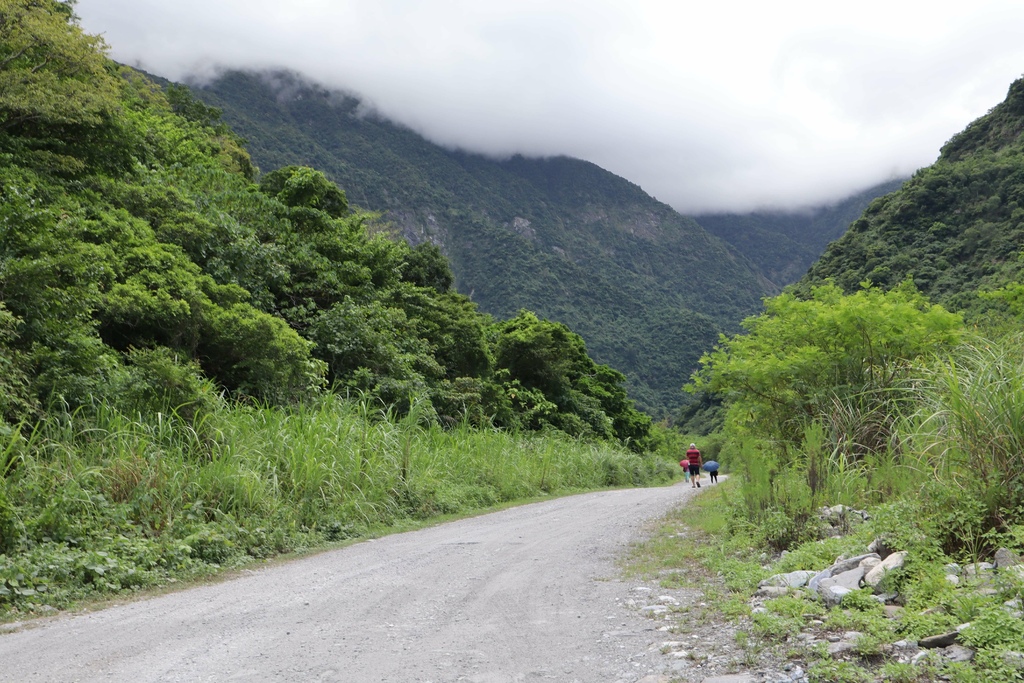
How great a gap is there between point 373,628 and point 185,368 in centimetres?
729

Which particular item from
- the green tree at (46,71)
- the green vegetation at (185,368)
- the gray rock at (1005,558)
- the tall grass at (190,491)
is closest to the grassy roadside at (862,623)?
the gray rock at (1005,558)

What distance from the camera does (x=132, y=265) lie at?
13.8 metres

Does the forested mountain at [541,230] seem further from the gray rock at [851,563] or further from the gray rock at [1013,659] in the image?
the gray rock at [1013,659]

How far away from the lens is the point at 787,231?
7003 inches

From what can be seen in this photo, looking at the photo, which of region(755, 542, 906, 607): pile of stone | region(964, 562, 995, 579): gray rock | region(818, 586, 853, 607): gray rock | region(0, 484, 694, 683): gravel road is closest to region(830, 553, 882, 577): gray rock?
region(755, 542, 906, 607): pile of stone

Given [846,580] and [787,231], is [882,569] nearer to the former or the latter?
[846,580]

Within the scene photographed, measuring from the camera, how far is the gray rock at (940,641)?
14.8 ft

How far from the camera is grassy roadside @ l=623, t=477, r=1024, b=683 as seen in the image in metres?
4.23

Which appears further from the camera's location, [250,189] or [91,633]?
[250,189]

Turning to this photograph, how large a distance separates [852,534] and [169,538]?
7184 millimetres

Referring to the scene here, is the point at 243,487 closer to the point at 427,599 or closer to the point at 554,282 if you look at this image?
the point at 427,599

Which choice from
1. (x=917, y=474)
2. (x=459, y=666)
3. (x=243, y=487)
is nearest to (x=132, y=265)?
(x=243, y=487)

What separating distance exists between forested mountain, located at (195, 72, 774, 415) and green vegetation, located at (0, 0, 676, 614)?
158 ft

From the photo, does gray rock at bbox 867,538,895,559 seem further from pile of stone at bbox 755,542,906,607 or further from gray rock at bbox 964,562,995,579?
gray rock at bbox 964,562,995,579
